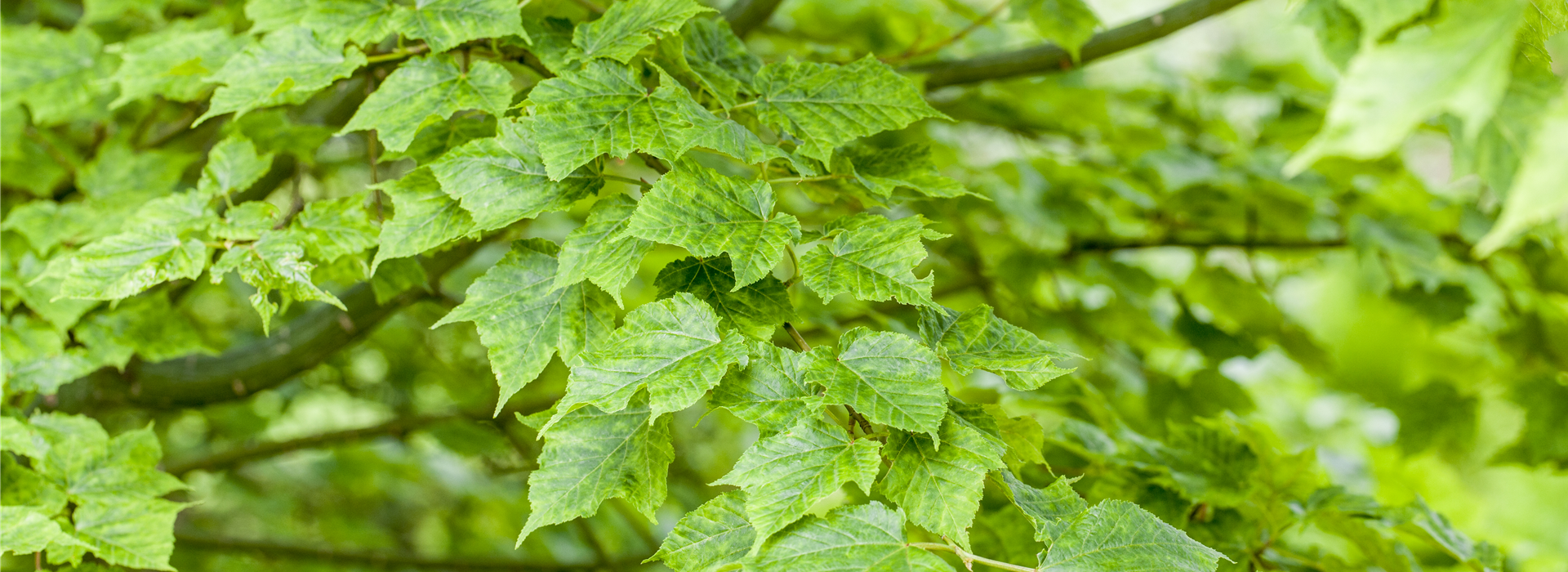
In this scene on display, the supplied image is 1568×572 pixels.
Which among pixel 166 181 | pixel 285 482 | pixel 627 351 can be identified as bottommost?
pixel 285 482

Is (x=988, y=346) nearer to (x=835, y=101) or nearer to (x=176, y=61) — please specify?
(x=835, y=101)

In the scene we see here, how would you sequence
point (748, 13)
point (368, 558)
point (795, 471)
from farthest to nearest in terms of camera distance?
point (368, 558) < point (748, 13) < point (795, 471)

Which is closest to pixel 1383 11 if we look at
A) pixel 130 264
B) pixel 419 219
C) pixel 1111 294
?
pixel 419 219

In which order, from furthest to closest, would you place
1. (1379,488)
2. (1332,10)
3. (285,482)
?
(285,482) → (1379,488) → (1332,10)

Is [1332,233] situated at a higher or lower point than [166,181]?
lower

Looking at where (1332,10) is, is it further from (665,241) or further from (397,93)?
(397,93)

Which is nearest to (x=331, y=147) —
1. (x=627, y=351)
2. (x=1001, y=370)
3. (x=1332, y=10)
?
(x=627, y=351)
